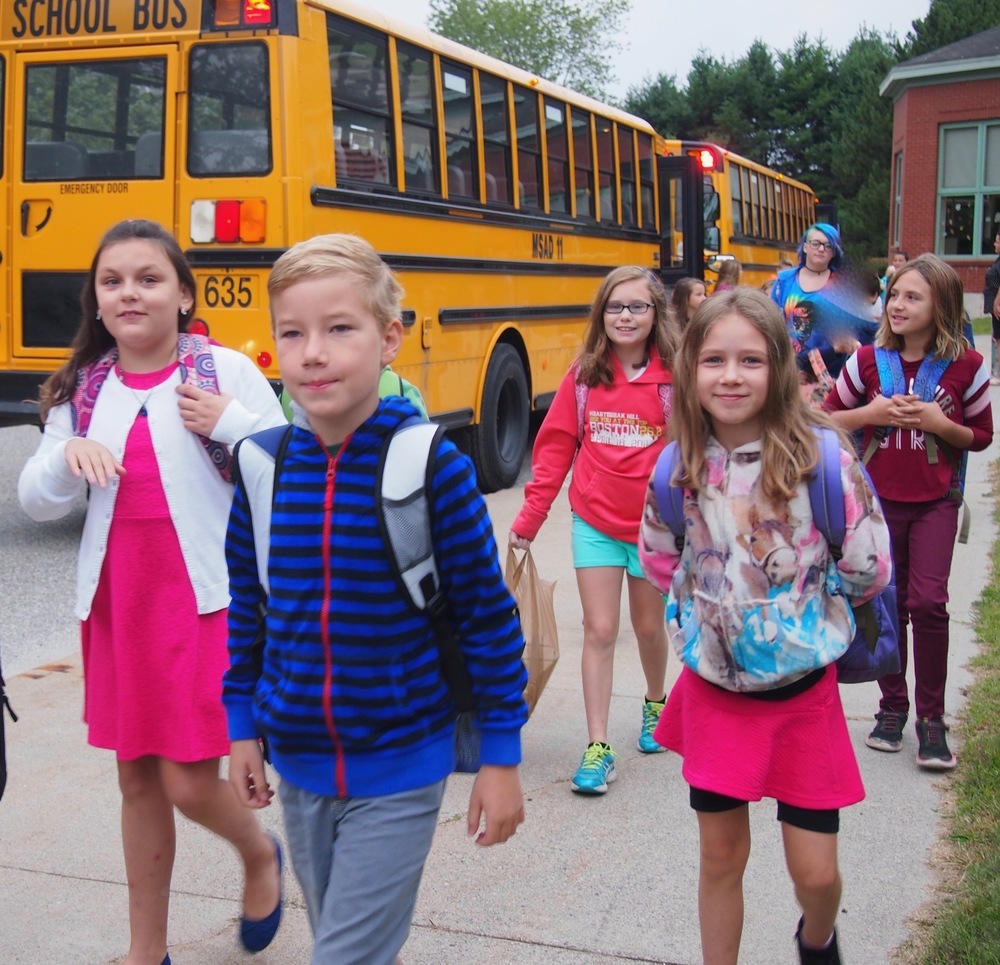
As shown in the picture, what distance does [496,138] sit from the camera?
32.4ft

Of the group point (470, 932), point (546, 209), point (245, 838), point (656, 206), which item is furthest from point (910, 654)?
point (656, 206)

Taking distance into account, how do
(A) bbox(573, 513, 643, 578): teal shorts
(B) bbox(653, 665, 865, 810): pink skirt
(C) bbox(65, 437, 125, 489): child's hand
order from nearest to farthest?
(B) bbox(653, 665, 865, 810): pink skirt, (C) bbox(65, 437, 125, 489): child's hand, (A) bbox(573, 513, 643, 578): teal shorts

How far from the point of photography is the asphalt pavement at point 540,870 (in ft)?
10.8

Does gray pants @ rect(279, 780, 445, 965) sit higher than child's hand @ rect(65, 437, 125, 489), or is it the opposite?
child's hand @ rect(65, 437, 125, 489)

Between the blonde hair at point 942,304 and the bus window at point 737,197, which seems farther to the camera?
the bus window at point 737,197

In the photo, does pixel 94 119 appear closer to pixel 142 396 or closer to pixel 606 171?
pixel 606 171

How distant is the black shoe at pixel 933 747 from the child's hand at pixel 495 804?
2.51 metres

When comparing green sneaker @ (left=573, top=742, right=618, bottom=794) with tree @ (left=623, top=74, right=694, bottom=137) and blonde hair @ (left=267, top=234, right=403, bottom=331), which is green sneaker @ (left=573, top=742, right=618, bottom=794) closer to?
blonde hair @ (left=267, top=234, right=403, bottom=331)

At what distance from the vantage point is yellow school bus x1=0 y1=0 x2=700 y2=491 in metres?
7.50

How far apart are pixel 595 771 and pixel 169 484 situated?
1.92 m

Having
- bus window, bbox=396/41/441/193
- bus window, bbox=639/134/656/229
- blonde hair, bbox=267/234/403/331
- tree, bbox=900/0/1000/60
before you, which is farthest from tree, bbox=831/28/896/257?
blonde hair, bbox=267/234/403/331

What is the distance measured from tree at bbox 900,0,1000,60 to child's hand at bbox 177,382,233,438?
42.8m

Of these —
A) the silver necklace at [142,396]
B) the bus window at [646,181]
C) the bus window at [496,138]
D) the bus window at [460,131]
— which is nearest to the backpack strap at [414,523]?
the silver necklace at [142,396]

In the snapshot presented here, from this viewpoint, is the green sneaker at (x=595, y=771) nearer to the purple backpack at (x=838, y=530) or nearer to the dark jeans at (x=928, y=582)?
the dark jeans at (x=928, y=582)
